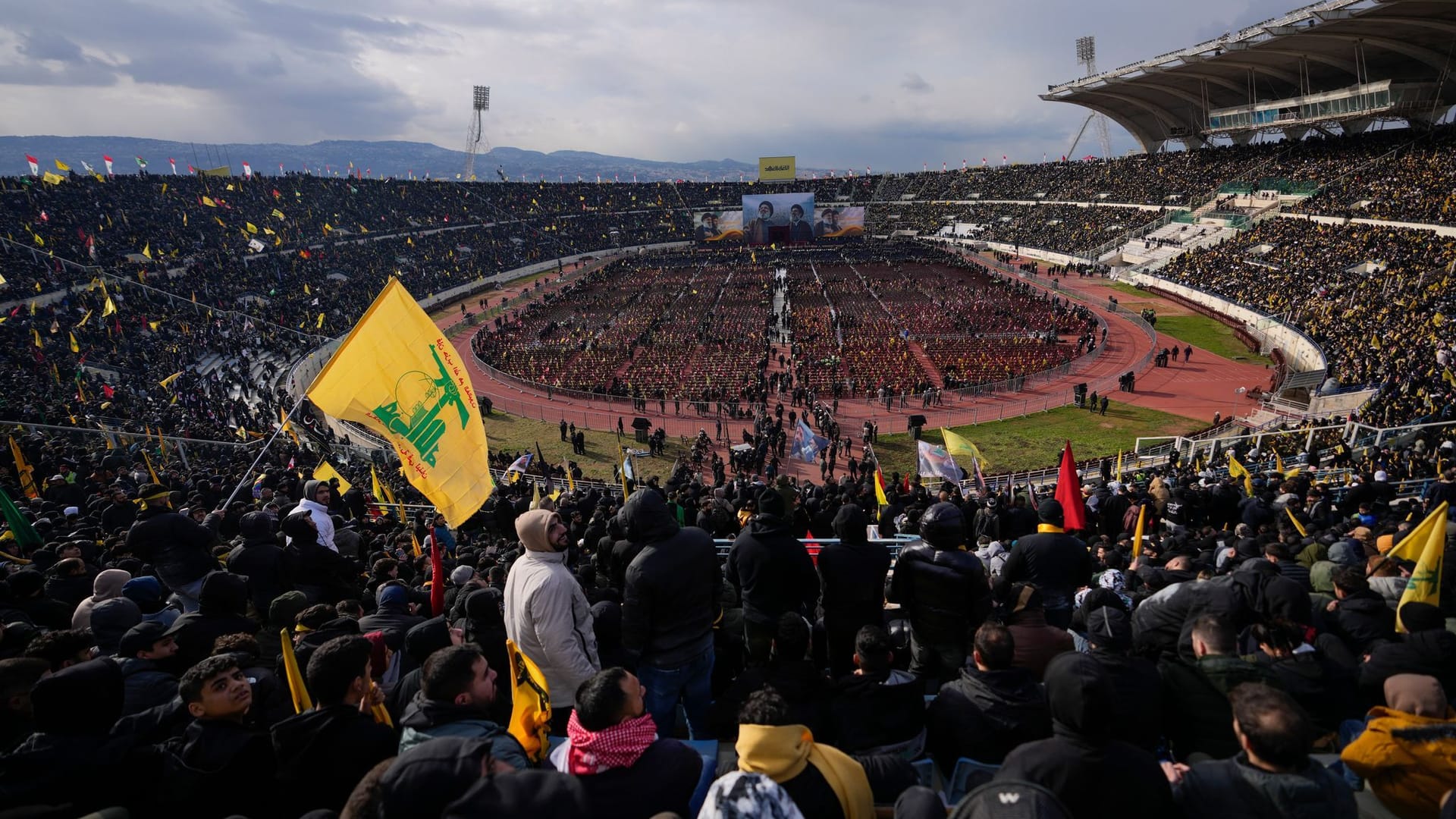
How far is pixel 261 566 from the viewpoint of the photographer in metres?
6.68

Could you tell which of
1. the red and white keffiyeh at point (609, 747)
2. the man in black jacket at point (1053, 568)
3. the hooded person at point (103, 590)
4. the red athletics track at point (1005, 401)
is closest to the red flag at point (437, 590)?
the hooded person at point (103, 590)

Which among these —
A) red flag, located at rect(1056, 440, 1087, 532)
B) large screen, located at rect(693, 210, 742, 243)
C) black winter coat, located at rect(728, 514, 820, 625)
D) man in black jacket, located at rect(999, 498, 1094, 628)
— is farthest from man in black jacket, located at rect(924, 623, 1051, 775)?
large screen, located at rect(693, 210, 742, 243)

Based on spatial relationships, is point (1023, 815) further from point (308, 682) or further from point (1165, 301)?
point (1165, 301)

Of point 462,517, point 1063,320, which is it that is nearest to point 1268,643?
point 462,517

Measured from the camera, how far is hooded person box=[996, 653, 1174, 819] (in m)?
2.75

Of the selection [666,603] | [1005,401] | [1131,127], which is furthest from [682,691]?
[1131,127]

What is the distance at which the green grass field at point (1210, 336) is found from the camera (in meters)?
34.2

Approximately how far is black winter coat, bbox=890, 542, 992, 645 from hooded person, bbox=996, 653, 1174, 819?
1956 millimetres

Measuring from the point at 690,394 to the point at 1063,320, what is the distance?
24.7m

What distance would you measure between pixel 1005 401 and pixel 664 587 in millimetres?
27611

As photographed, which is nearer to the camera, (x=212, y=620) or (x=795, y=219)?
(x=212, y=620)

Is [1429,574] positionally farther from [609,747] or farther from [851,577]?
[609,747]

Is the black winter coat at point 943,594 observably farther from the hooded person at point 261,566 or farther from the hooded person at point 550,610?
the hooded person at point 261,566

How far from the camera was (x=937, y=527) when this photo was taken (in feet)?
17.0
